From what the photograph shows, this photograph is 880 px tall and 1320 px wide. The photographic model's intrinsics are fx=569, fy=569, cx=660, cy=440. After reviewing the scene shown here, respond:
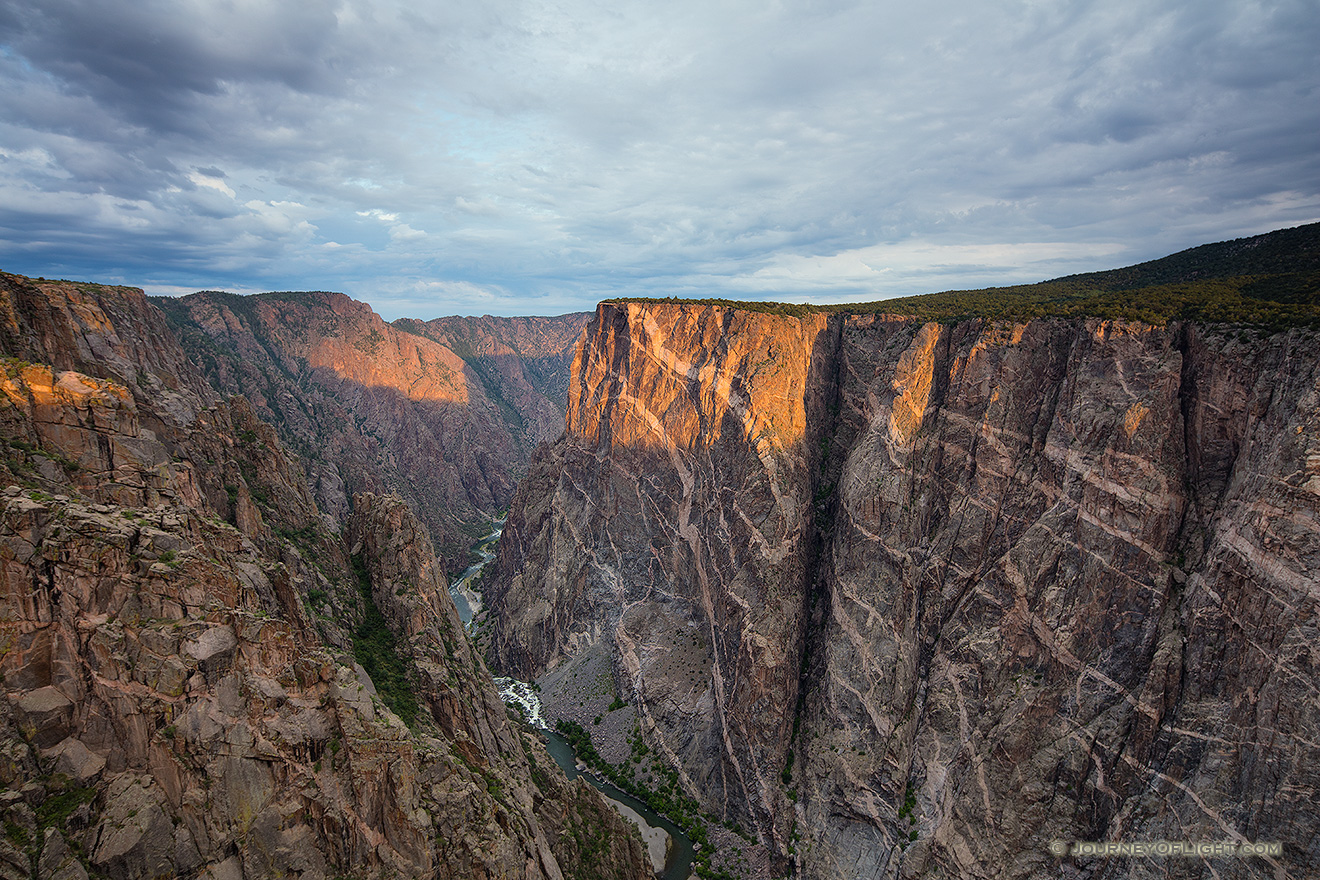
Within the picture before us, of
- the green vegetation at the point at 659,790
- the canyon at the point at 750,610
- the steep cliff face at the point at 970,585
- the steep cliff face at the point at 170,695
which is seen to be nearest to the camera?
the steep cliff face at the point at 170,695

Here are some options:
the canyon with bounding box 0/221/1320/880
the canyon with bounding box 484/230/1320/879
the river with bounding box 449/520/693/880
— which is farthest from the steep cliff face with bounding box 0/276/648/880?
the canyon with bounding box 484/230/1320/879

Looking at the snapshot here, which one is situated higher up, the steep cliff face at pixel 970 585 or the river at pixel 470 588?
the steep cliff face at pixel 970 585

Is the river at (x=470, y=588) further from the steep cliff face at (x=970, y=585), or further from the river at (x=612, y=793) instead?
the steep cliff face at (x=970, y=585)

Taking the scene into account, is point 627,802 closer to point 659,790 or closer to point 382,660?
point 659,790

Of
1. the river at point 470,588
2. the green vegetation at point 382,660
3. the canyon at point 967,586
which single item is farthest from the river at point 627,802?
the green vegetation at point 382,660

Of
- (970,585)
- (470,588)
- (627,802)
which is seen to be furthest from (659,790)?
(470,588)

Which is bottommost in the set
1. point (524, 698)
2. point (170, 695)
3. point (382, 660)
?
point (524, 698)
